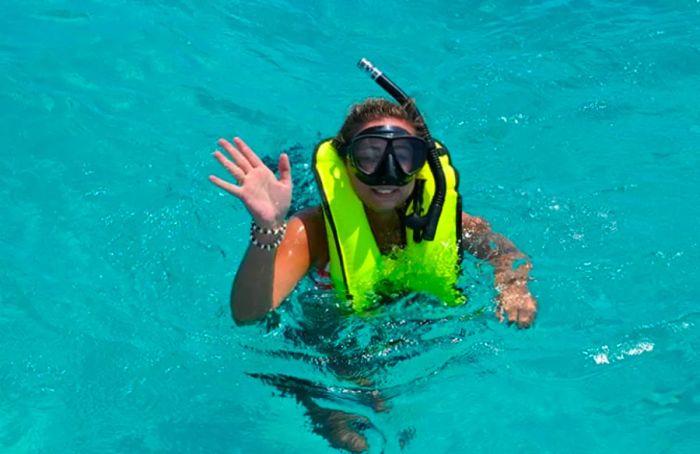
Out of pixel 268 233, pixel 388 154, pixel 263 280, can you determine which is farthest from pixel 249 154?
pixel 388 154

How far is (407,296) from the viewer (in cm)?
445

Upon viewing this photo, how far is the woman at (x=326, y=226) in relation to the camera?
3492 millimetres

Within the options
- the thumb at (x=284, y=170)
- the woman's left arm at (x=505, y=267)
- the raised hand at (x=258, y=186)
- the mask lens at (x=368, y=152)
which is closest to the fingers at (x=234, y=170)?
the raised hand at (x=258, y=186)

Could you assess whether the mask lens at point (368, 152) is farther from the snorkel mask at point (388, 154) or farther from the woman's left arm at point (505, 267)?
the woman's left arm at point (505, 267)

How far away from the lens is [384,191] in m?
3.99

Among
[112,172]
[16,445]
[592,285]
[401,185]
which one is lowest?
[16,445]

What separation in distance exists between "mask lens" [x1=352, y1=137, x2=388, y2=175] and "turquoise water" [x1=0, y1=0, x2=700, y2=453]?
2.66 ft

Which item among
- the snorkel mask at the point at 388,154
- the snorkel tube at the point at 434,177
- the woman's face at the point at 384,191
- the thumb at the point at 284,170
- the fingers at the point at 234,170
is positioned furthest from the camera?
the snorkel tube at the point at 434,177

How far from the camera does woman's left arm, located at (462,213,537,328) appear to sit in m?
4.21

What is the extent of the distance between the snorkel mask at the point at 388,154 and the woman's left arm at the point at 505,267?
0.77 metres

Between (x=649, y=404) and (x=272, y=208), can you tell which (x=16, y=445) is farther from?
(x=649, y=404)

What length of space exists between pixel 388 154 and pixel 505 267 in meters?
0.95

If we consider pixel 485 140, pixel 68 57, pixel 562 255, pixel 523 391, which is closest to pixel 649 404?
pixel 523 391

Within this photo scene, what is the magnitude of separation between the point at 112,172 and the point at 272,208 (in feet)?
8.89
